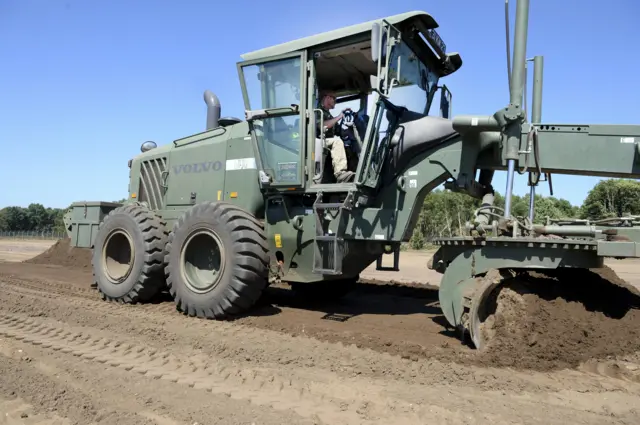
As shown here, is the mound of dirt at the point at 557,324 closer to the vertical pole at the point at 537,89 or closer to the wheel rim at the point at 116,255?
the vertical pole at the point at 537,89

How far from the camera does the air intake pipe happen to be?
362 inches

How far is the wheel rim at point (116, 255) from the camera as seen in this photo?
7699 mm

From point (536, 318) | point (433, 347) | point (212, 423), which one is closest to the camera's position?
point (212, 423)

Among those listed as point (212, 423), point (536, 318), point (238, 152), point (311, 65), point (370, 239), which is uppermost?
point (311, 65)

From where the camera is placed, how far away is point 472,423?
2.97m

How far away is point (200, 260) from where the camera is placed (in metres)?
6.85

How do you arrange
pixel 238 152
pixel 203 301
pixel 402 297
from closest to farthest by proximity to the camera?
pixel 203 301, pixel 238 152, pixel 402 297

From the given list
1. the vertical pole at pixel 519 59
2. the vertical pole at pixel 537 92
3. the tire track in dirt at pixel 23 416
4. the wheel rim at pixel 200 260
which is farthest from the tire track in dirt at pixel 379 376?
the vertical pole at pixel 537 92

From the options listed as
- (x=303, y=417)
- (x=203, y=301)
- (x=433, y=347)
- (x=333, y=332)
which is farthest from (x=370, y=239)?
(x=303, y=417)

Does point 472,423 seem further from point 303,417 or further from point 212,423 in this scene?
point 212,423

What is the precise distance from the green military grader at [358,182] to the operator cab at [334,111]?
0.07 ft

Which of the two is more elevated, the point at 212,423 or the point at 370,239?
the point at 370,239

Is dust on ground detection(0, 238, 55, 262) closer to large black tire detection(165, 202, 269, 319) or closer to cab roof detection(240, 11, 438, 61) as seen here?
large black tire detection(165, 202, 269, 319)

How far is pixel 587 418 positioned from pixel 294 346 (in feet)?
8.61
